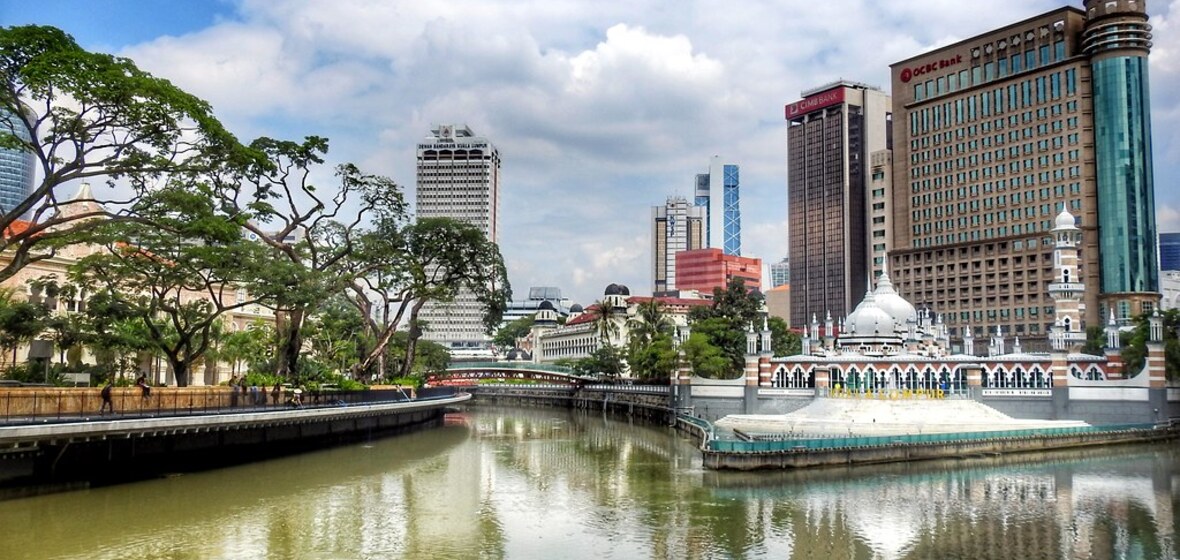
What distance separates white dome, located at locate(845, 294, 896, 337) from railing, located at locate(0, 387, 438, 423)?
127 feet

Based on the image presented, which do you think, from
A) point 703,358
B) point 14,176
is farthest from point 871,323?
point 14,176

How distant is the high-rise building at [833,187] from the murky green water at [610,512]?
12534 centimetres

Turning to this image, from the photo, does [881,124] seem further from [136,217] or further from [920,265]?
[136,217]

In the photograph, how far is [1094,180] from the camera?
360 ft

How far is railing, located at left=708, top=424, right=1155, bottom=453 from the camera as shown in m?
39.8

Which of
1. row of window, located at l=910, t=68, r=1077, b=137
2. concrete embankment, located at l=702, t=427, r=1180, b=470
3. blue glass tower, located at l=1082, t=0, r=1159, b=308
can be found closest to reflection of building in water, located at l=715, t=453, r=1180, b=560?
concrete embankment, located at l=702, t=427, r=1180, b=470

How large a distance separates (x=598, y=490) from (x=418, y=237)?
33056 mm

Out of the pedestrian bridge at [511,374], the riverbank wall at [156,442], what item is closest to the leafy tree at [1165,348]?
the riverbank wall at [156,442]

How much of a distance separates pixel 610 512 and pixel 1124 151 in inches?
3913

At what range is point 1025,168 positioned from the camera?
11769cm

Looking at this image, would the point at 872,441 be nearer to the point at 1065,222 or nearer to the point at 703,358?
the point at 703,358

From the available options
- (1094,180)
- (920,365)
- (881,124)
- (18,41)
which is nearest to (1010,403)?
(920,365)

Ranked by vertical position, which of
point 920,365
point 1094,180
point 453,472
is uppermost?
point 1094,180

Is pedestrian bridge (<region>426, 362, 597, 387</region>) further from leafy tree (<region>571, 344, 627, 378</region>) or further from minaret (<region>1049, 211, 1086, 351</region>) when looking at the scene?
minaret (<region>1049, 211, 1086, 351</region>)
